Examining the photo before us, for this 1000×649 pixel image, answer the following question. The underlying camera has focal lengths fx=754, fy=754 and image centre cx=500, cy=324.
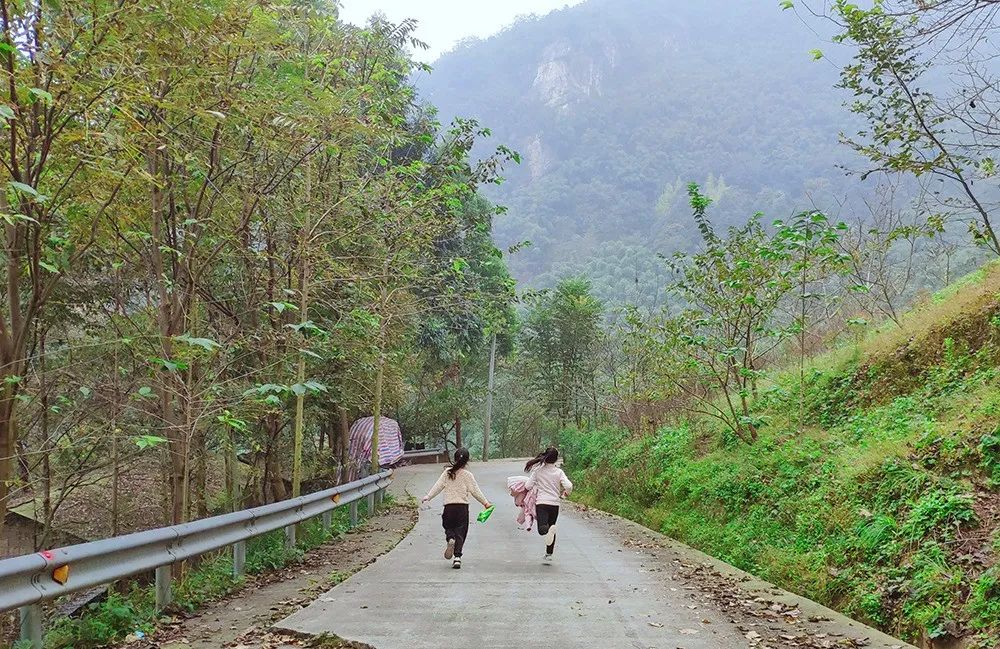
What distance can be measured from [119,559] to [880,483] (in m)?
7.67

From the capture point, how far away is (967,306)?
37.1 feet

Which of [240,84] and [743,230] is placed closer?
[240,84]

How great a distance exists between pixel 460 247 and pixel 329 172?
12437 mm

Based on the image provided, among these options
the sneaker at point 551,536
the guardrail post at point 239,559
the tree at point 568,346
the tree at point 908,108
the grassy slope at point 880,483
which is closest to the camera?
the grassy slope at point 880,483

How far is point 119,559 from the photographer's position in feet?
19.7

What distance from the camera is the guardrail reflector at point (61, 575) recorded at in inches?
206

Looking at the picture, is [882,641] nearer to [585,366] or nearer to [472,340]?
[472,340]

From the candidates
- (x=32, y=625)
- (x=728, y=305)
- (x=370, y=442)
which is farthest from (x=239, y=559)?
(x=370, y=442)

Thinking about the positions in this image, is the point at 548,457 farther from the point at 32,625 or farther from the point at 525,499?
the point at 32,625

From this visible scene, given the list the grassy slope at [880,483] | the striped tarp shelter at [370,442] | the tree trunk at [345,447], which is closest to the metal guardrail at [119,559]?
the grassy slope at [880,483]

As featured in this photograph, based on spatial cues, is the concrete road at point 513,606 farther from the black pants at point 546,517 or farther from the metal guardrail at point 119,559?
the metal guardrail at point 119,559

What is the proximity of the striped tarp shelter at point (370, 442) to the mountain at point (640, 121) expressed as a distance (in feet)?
69.1

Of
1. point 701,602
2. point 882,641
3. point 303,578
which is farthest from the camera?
point 303,578

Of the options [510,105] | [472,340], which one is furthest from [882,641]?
[510,105]
